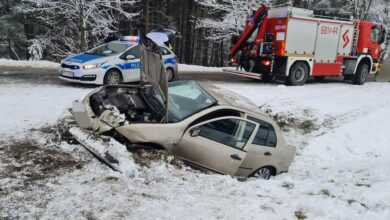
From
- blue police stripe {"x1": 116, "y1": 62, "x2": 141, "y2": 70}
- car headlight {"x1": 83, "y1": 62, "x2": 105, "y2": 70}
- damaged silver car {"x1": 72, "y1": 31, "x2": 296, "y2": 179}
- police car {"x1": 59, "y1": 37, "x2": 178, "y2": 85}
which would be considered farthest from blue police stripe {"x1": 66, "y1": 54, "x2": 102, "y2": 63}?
damaged silver car {"x1": 72, "y1": 31, "x2": 296, "y2": 179}

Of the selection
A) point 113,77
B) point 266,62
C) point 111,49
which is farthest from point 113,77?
point 266,62

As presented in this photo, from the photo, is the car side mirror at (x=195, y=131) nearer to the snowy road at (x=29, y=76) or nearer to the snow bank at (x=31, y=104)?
the snow bank at (x=31, y=104)

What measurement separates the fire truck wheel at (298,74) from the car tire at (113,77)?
727 cm

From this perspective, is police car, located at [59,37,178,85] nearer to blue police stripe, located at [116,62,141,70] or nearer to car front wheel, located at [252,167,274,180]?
blue police stripe, located at [116,62,141,70]

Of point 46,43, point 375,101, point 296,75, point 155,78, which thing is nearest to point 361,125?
point 375,101

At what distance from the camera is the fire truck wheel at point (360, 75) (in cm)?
1852

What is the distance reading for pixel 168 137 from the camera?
5832 millimetres

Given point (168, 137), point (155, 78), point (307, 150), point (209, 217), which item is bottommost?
point (307, 150)

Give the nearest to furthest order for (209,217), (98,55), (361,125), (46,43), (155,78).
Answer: (209,217) < (155,78) < (361,125) < (98,55) < (46,43)

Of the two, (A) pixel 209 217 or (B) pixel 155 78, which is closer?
(A) pixel 209 217

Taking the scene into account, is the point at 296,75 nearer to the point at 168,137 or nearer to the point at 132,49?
the point at 132,49

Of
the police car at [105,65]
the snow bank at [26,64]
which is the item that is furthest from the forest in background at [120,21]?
the police car at [105,65]

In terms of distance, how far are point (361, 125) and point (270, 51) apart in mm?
5830

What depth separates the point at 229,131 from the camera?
623 cm
